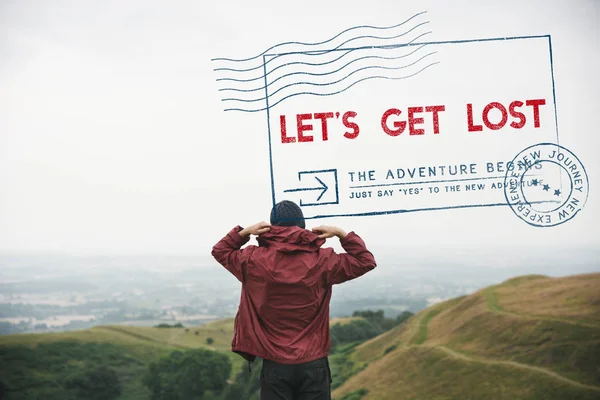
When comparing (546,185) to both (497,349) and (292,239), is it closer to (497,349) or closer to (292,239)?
(497,349)

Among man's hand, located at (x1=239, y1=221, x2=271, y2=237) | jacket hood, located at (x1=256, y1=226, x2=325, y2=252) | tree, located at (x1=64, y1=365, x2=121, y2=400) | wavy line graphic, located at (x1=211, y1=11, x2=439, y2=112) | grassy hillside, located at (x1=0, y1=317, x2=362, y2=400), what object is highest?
wavy line graphic, located at (x1=211, y1=11, x2=439, y2=112)

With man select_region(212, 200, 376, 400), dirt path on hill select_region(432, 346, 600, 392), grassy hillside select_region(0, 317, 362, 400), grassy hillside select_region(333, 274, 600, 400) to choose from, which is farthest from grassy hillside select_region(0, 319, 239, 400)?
man select_region(212, 200, 376, 400)

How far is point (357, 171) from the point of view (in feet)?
13.7

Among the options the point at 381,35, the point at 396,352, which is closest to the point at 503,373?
the point at 396,352

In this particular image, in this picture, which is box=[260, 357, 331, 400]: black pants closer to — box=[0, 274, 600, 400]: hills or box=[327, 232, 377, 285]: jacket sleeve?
box=[327, 232, 377, 285]: jacket sleeve

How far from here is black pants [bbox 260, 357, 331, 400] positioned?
8.77 feet

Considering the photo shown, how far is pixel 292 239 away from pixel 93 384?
7.82ft

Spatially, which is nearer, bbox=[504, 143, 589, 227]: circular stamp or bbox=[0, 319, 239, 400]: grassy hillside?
bbox=[504, 143, 589, 227]: circular stamp

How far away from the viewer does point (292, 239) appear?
8.98ft

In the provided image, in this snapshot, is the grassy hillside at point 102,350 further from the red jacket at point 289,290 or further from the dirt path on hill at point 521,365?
the red jacket at point 289,290

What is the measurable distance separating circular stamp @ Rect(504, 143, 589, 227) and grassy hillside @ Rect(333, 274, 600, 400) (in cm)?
54

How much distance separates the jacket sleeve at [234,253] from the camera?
9.04 ft

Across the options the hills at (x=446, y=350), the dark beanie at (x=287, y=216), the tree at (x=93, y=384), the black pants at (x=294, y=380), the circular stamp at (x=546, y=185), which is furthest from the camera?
the tree at (x=93, y=384)

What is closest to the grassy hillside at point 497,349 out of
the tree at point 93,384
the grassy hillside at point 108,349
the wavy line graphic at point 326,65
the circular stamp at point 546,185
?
the circular stamp at point 546,185
